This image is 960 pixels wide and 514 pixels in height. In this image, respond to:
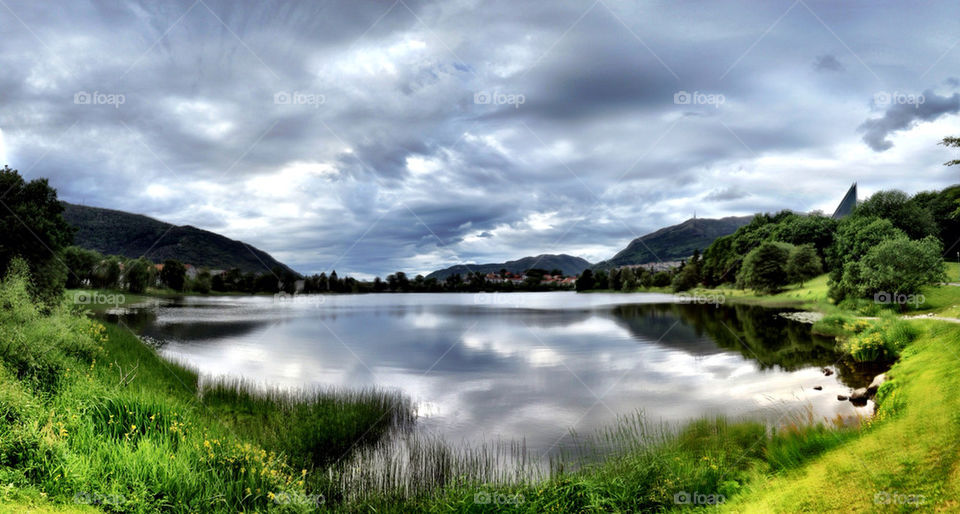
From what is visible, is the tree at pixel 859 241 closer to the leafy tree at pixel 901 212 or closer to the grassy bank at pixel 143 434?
the leafy tree at pixel 901 212

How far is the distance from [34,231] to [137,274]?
73.6 metres

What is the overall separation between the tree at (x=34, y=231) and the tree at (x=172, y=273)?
10281 centimetres

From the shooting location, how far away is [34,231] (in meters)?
33.1

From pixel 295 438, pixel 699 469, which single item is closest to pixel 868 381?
pixel 699 469

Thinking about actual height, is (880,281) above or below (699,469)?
above

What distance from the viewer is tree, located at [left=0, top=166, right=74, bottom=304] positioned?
32.3 meters

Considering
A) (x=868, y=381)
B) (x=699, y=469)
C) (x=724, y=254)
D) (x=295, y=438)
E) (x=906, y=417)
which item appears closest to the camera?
(x=906, y=417)

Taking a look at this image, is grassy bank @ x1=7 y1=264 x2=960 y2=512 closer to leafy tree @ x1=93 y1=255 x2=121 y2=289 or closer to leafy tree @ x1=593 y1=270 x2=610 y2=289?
leafy tree @ x1=93 y1=255 x2=121 y2=289

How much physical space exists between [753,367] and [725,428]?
17.6 m

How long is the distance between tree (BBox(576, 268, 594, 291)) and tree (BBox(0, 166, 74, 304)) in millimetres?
166364

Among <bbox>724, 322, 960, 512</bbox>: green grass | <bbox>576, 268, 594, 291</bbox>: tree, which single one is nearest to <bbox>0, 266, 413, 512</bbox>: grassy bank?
<bbox>724, 322, 960, 512</bbox>: green grass

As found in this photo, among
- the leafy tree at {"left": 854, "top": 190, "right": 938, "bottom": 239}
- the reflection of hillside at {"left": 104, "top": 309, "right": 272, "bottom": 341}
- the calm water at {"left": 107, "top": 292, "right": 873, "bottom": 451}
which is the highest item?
the leafy tree at {"left": 854, "top": 190, "right": 938, "bottom": 239}

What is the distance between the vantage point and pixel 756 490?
28.7 ft

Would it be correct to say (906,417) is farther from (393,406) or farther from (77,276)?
(77,276)
